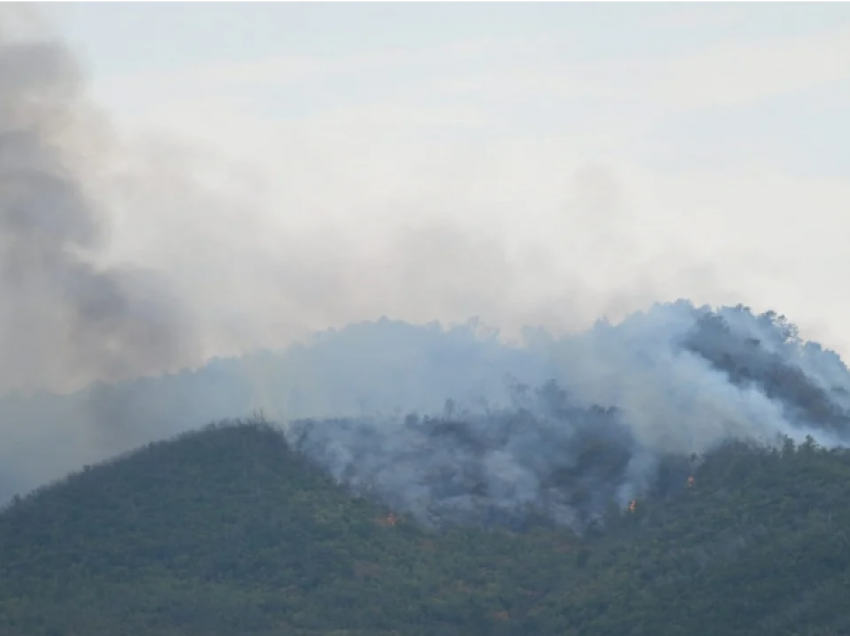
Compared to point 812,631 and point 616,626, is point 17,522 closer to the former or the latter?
point 616,626

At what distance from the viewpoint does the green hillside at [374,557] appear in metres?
123

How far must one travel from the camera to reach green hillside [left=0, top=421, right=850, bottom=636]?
405ft

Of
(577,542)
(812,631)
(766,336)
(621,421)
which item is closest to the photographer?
(812,631)

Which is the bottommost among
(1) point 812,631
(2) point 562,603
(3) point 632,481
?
(1) point 812,631

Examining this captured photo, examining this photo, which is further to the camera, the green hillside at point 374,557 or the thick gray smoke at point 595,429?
the thick gray smoke at point 595,429

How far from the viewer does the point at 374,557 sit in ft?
456

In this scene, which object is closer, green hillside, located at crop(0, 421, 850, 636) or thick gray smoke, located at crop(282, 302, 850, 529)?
green hillside, located at crop(0, 421, 850, 636)

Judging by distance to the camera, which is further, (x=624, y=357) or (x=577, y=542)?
(x=624, y=357)

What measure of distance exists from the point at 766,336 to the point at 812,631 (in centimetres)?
5161

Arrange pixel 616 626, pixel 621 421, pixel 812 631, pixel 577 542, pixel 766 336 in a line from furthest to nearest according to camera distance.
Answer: pixel 766 336 < pixel 621 421 < pixel 577 542 < pixel 616 626 < pixel 812 631

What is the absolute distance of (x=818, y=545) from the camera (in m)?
123

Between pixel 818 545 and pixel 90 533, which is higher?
pixel 90 533

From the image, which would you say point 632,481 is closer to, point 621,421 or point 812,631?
point 621,421

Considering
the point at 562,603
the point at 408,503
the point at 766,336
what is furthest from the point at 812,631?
the point at 766,336
